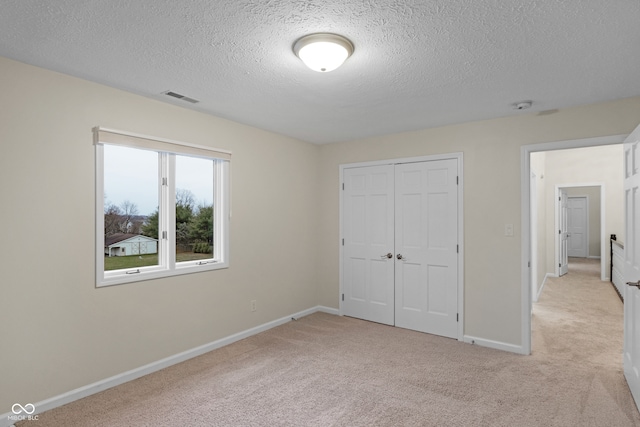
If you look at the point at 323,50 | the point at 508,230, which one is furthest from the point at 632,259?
the point at 323,50

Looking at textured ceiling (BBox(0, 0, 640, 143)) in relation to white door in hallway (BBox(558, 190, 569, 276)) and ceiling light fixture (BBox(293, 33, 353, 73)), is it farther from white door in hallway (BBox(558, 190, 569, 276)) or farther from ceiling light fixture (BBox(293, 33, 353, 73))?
white door in hallway (BBox(558, 190, 569, 276))

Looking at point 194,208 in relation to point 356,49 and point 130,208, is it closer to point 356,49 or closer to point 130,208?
point 130,208

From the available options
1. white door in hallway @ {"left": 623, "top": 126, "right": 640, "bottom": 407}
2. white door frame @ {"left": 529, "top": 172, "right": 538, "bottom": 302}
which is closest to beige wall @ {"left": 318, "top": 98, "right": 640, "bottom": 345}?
white door in hallway @ {"left": 623, "top": 126, "right": 640, "bottom": 407}

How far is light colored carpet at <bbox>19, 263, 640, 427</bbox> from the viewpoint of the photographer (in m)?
2.40

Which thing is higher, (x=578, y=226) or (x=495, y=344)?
(x=578, y=226)

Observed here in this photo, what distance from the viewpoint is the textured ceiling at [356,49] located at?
1.75 m

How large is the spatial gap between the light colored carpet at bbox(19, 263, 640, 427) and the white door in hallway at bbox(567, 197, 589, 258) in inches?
318

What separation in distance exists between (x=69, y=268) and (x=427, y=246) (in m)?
3.46

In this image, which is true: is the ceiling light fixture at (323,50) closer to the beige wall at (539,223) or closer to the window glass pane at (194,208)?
the window glass pane at (194,208)

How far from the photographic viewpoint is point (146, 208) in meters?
3.22

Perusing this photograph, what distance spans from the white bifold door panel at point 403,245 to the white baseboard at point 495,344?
20 cm

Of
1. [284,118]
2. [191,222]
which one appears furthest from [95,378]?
[284,118]

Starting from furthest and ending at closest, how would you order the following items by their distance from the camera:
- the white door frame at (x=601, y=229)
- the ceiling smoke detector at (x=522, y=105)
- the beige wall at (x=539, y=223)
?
the white door frame at (x=601, y=229) < the beige wall at (x=539, y=223) < the ceiling smoke detector at (x=522, y=105)

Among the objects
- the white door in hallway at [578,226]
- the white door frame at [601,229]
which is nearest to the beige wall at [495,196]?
the white door frame at [601,229]
